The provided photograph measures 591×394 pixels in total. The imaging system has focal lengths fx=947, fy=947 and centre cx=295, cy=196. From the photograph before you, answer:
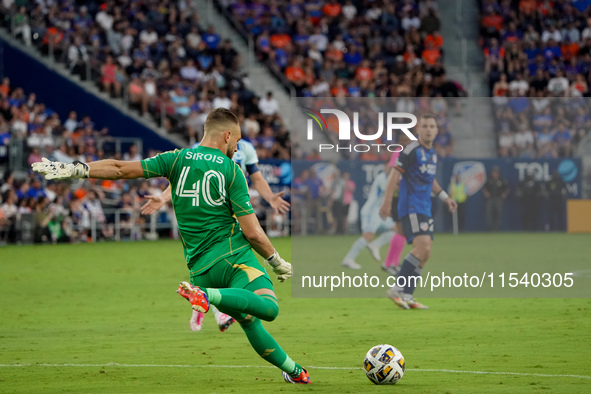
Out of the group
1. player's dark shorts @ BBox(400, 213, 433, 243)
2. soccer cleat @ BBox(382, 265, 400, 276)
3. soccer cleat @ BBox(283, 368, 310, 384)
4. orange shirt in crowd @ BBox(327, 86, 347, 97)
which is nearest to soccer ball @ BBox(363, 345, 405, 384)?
soccer cleat @ BBox(283, 368, 310, 384)

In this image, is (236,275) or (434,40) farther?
(434,40)

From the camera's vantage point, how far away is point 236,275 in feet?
24.1

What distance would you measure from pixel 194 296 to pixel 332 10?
3460 cm

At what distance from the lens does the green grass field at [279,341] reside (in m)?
7.84

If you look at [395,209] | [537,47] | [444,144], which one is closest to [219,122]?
[395,209]

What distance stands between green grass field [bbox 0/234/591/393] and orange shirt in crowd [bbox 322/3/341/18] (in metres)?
23.7

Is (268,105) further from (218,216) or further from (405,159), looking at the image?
(218,216)

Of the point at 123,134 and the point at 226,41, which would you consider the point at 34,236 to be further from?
the point at 226,41

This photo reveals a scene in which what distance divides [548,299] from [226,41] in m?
24.5

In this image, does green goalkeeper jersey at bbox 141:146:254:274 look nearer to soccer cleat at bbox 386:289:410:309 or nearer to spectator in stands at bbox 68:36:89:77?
soccer cleat at bbox 386:289:410:309

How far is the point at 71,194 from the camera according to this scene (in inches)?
1143

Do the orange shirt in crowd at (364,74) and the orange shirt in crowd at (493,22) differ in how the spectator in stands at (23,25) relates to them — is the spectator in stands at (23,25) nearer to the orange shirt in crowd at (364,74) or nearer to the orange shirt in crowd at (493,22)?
the orange shirt in crowd at (364,74)

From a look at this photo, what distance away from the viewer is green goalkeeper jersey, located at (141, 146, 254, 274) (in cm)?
725

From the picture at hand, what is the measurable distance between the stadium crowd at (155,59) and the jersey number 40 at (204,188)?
2542 centimetres
